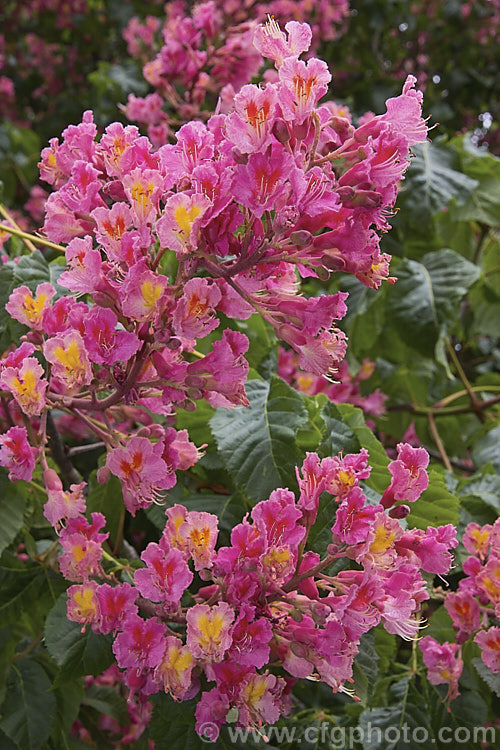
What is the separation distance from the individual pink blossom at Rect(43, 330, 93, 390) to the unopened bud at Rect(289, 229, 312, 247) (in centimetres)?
23

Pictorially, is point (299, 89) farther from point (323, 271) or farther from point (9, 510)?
→ point (9, 510)

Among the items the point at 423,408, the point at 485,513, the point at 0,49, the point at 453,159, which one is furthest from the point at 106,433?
the point at 0,49

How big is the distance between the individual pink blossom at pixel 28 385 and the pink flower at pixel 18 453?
0.03 m

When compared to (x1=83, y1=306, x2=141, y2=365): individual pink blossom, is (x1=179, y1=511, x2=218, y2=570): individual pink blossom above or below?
below

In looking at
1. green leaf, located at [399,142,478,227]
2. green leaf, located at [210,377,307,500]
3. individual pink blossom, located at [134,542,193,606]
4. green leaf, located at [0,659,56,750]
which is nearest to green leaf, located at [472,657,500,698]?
green leaf, located at [210,377,307,500]

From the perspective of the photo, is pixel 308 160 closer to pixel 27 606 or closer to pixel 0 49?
pixel 27 606

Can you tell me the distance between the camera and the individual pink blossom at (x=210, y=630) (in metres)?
0.64

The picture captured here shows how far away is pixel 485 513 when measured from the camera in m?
1.17

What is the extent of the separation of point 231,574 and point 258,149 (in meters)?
0.39

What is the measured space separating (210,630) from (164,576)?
0.08 meters

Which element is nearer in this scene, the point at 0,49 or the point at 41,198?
the point at 41,198

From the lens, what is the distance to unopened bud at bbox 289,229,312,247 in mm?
591

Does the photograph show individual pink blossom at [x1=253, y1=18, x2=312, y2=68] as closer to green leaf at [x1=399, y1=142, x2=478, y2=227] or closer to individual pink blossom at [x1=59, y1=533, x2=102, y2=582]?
individual pink blossom at [x1=59, y1=533, x2=102, y2=582]

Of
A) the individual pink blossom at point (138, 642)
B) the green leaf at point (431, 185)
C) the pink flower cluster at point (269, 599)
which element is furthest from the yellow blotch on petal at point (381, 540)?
the green leaf at point (431, 185)
